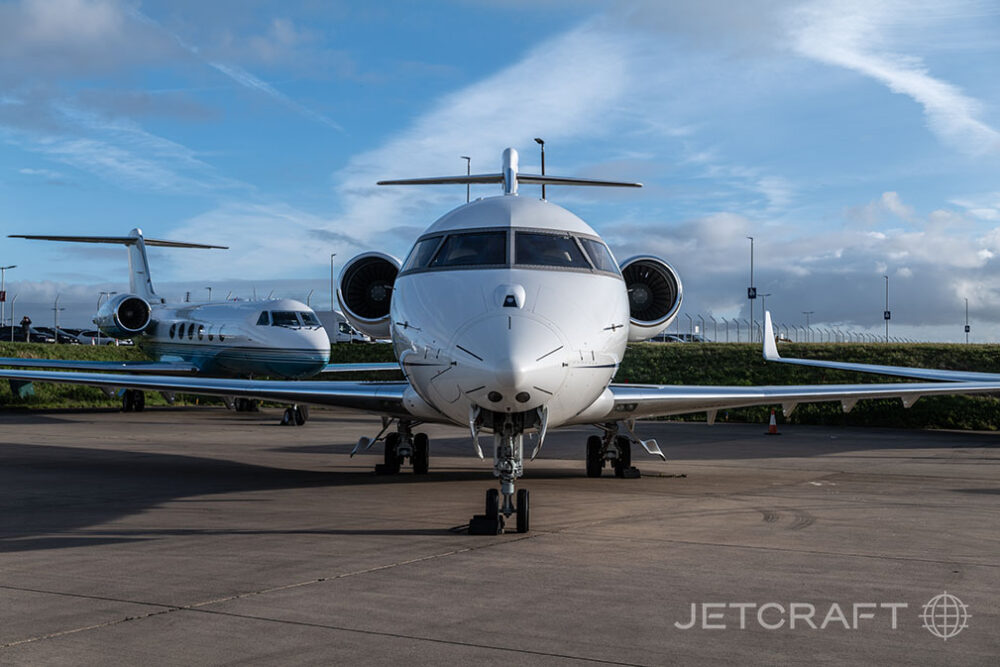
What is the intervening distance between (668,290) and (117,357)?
A: 34.4 meters

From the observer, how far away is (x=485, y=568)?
638 cm

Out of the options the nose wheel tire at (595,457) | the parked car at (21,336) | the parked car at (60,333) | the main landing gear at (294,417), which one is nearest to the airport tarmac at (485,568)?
the nose wheel tire at (595,457)

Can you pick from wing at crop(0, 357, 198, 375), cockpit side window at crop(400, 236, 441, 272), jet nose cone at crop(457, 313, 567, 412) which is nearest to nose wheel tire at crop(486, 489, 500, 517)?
jet nose cone at crop(457, 313, 567, 412)

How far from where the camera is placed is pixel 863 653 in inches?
174

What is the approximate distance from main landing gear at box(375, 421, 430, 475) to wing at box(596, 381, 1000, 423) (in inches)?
114

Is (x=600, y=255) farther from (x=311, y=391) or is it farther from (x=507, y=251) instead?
(x=311, y=391)

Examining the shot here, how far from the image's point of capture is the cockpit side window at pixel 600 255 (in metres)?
9.28

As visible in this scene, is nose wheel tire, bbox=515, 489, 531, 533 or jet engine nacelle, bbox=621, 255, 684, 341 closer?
nose wheel tire, bbox=515, 489, 531, 533

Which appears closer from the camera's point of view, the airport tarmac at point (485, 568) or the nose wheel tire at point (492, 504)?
the airport tarmac at point (485, 568)

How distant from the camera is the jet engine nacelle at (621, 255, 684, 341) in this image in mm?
12547

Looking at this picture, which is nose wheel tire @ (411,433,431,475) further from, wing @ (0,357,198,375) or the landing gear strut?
the landing gear strut

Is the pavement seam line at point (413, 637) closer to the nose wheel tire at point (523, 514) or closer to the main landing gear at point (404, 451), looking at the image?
the nose wheel tire at point (523, 514)

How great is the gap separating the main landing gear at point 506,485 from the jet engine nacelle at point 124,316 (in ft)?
86.6

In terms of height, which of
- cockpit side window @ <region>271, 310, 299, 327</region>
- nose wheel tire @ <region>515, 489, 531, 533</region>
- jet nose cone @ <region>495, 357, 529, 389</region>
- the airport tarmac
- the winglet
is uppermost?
cockpit side window @ <region>271, 310, 299, 327</region>
